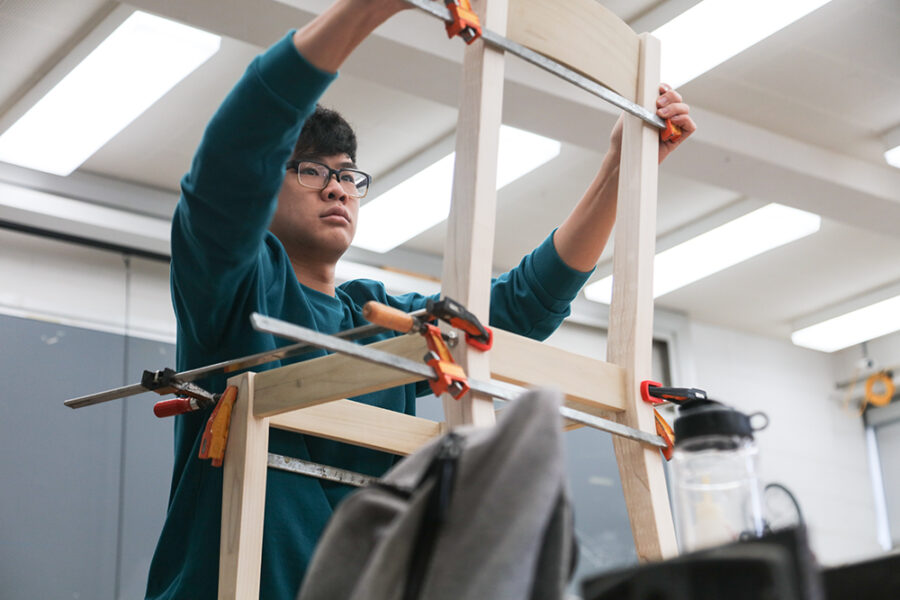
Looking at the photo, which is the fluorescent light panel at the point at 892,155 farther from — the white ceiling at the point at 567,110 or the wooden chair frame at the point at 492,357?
the wooden chair frame at the point at 492,357

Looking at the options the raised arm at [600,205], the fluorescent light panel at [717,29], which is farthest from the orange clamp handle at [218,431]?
the fluorescent light panel at [717,29]

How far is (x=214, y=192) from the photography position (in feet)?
3.84

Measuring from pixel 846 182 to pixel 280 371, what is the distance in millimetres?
3169

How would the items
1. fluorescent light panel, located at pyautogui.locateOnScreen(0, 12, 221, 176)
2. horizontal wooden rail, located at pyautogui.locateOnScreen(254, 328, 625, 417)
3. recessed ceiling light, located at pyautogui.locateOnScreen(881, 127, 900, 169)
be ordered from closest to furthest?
horizontal wooden rail, located at pyautogui.locateOnScreen(254, 328, 625, 417) → fluorescent light panel, located at pyautogui.locateOnScreen(0, 12, 221, 176) → recessed ceiling light, located at pyautogui.locateOnScreen(881, 127, 900, 169)

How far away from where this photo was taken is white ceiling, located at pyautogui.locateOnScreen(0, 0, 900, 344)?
298 cm

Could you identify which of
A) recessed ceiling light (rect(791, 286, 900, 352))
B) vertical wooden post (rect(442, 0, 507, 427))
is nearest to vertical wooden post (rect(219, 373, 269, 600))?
vertical wooden post (rect(442, 0, 507, 427))

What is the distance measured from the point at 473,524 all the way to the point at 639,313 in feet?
2.69

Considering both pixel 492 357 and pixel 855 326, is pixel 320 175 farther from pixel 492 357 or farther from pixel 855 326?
pixel 855 326

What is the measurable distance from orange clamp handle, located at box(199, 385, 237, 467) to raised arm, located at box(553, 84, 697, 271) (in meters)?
0.59

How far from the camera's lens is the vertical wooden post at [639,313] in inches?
49.6

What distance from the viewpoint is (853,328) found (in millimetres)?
5605

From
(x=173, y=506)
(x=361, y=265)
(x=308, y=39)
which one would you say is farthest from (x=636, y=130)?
(x=361, y=265)

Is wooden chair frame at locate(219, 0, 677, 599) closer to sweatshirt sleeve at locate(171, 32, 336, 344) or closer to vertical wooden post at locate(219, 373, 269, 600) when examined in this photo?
vertical wooden post at locate(219, 373, 269, 600)

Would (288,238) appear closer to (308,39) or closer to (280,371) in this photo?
(280,371)
